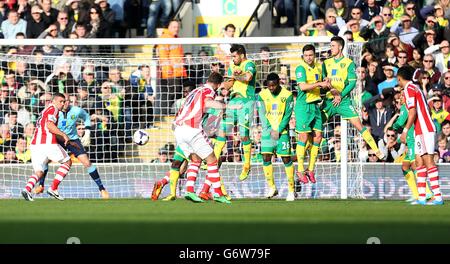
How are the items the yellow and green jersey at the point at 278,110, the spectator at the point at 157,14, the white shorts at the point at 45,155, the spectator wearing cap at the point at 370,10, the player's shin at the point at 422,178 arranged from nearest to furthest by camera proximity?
the player's shin at the point at 422,178
the yellow and green jersey at the point at 278,110
the white shorts at the point at 45,155
the spectator wearing cap at the point at 370,10
the spectator at the point at 157,14

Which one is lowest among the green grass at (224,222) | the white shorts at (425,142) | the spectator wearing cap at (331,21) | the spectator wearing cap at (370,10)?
the green grass at (224,222)

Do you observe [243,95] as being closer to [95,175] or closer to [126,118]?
[95,175]

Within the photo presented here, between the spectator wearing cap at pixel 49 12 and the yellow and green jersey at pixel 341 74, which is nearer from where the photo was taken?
the yellow and green jersey at pixel 341 74

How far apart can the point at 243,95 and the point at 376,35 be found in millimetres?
4640

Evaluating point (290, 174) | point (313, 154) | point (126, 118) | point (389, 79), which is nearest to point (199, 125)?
point (290, 174)

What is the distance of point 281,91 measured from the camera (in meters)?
20.5

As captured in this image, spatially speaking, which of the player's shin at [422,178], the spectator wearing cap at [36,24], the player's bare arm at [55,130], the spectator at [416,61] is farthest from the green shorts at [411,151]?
the spectator wearing cap at [36,24]

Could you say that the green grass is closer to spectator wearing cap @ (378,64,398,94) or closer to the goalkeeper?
the goalkeeper

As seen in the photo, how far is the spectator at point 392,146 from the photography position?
72.9 feet

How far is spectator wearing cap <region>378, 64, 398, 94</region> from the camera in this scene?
23.1m

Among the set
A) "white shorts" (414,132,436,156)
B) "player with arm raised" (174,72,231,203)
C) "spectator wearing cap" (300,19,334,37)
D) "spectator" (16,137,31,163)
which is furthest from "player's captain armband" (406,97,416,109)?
"spectator" (16,137,31,163)

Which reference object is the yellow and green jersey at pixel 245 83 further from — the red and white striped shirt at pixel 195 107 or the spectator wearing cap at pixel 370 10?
the spectator wearing cap at pixel 370 10

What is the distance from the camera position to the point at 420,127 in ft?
60.9

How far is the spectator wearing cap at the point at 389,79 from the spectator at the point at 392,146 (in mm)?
1076
